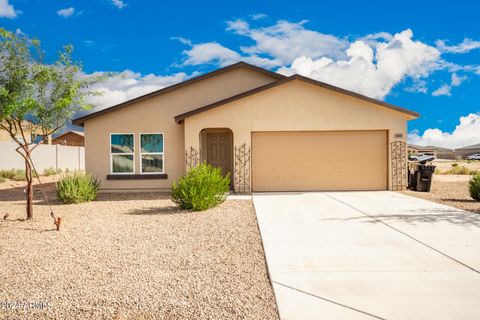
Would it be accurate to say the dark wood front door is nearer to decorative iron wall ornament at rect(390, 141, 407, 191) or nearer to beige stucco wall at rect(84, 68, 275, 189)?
beige stucco wall at rect(84, 68, 275, 189)

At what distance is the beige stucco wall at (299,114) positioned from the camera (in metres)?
14.3

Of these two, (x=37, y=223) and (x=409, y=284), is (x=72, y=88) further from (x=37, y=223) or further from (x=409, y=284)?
(x=409, y=284)

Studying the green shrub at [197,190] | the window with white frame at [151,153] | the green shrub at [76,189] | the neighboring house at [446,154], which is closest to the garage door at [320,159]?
the window with white frame at [151,153]

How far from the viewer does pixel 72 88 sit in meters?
9.51

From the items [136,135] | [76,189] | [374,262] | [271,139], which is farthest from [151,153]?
[374,262]

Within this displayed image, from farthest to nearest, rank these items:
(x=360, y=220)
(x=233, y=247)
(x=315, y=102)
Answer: (x=315, y=102) → (x=360, y=220) → (x=233, y=247)

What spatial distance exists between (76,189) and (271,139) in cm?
744

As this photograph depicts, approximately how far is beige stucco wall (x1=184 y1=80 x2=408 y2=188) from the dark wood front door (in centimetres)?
165

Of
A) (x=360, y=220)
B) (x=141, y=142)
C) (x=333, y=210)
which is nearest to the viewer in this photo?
(x=360, y=220)

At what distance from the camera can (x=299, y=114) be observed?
14.3m

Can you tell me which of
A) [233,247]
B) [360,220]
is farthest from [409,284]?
[360,220]

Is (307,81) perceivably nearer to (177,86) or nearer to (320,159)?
(320,159)

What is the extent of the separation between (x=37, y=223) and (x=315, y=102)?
407 inches

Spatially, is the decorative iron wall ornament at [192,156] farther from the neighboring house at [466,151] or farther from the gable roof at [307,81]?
the neighboring house at [466,151]
